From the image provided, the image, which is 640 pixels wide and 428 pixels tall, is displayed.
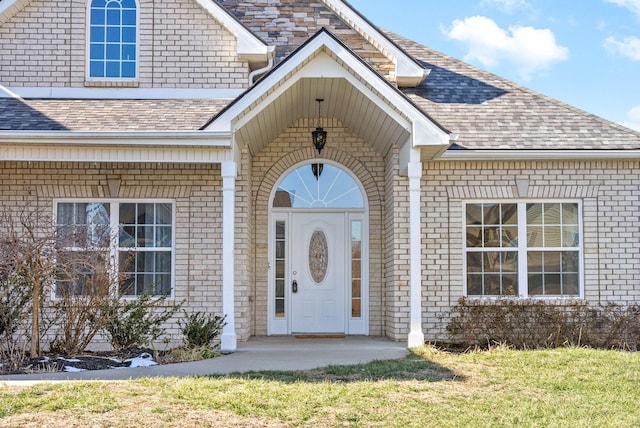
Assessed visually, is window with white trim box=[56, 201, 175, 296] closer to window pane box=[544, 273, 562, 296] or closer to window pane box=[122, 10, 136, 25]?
window pane box=[122, 10, 136, 25]

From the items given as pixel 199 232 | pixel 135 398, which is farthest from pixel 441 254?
pixel 135 398

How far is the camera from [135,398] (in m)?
7.16

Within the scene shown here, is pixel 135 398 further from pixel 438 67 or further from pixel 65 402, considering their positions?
pixel 438 67

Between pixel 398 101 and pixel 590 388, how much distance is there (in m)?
4.90

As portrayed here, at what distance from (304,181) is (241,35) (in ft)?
9.20

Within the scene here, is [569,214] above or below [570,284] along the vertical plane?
above

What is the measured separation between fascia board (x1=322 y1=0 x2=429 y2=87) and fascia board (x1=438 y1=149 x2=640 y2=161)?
1.92 m

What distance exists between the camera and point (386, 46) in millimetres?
13852

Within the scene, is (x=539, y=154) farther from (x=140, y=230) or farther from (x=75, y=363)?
(x=75, y=363)

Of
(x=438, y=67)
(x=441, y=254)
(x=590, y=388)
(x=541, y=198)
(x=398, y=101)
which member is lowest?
(x=590, y=388)

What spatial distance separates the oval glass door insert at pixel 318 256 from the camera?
1390cm

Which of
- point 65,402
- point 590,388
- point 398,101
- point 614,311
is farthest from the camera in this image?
point 614,311

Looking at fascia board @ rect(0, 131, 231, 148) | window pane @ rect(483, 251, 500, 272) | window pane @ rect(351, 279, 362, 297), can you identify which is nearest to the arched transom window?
window pane @ rect(351, 279, 362, 297)

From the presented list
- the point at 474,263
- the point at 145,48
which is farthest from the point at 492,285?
the point at 145,48
